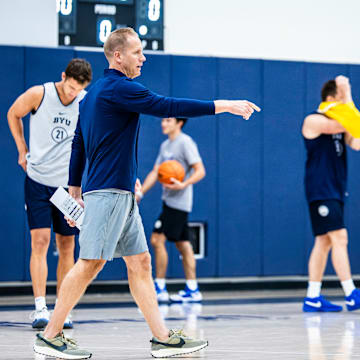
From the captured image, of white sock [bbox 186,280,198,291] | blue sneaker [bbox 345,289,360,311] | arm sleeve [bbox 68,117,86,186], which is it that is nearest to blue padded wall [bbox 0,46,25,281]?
white sock [bbox 186,280,198,291]

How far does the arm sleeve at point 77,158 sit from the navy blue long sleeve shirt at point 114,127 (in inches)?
5.4

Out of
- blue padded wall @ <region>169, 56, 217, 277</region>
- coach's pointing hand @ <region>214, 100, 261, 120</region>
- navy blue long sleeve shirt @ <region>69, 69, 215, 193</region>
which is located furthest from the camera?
blue padded wall @ <region>169, 56, 217, 277</region>

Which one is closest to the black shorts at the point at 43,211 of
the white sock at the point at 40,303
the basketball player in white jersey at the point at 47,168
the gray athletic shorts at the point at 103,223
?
the basketball player in white jersey at the point at 47,168

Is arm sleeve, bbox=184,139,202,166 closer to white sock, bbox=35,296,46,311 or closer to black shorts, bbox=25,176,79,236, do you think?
black shorts, bbox=25,176,79,236

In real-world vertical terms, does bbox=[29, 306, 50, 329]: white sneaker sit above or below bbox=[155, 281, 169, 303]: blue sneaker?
above

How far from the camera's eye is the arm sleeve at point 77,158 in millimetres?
4328

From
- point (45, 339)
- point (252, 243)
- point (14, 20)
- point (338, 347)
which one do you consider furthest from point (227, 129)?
point (45, 339)

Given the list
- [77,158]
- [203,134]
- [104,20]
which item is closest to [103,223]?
[77,158]

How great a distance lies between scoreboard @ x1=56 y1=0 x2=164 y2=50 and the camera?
8.03 m

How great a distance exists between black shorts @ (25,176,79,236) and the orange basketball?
2.01 meters

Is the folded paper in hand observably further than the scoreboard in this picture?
No

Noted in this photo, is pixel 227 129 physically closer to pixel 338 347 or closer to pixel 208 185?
pixel 208 185

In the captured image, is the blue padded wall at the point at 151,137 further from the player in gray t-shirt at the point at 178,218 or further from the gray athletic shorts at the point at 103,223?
the gray athletic shorts at the point at 103,223

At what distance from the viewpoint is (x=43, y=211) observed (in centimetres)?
557
